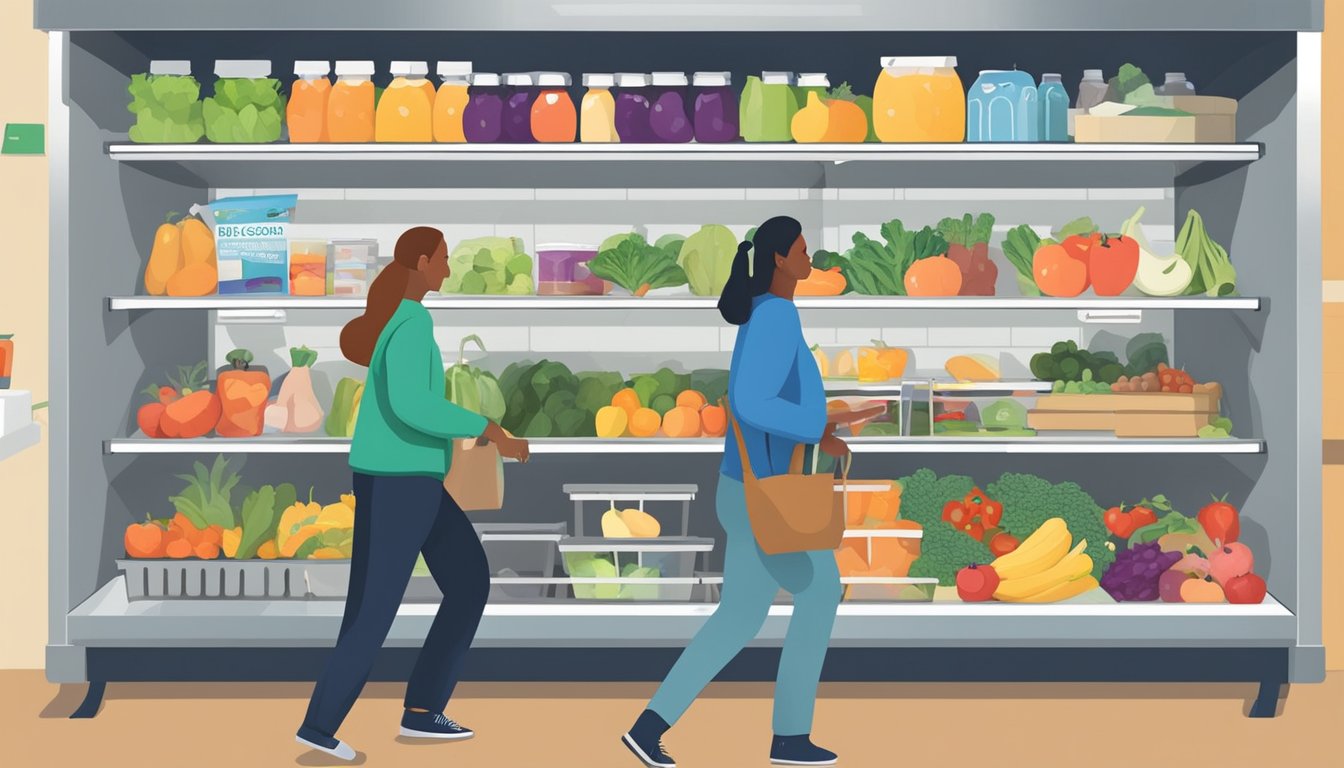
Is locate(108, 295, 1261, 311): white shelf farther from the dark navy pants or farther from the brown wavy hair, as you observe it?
the dark navy pants

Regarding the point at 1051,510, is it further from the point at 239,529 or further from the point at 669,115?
the point at 239,529

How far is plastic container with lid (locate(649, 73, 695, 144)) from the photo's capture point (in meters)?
5.04

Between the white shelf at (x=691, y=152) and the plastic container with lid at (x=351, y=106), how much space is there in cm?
11

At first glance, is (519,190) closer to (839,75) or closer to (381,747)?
(839,75)

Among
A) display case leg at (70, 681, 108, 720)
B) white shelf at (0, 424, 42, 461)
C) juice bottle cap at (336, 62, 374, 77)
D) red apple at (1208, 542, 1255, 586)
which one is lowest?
display case leg at (70, 681, 108, 720)

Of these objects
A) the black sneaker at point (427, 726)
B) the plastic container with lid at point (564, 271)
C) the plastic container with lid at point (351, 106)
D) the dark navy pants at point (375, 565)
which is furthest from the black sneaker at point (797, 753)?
the plastic container with lid at point (351, 106)

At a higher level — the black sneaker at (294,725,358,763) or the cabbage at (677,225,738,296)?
the cabbage at (677,225,738,296)

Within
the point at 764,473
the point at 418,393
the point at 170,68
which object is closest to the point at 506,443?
the point at 418,393

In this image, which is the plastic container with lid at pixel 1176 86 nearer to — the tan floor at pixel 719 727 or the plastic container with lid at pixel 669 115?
the plastic container with lid at pixel 669 115

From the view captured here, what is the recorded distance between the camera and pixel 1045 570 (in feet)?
16.4

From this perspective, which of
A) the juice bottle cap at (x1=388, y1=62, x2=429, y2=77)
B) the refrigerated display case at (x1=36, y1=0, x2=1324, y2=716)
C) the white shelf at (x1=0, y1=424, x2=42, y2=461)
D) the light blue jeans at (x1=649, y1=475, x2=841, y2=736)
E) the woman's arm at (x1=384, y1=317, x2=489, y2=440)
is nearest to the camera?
the light blue jeans at (x1=649, y1=475, x2=841, y2=736)

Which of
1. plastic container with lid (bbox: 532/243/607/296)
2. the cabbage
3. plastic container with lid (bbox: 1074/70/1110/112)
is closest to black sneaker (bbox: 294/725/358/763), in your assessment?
plastic container with lid (bbox: 532/243/607/296)

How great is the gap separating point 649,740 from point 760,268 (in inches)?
50.1

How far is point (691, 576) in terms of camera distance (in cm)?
503
